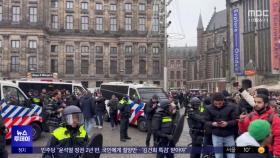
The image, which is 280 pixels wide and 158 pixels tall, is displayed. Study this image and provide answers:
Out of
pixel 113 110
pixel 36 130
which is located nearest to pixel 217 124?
pixel 36 130

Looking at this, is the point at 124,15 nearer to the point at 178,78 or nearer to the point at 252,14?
the point at 252,14

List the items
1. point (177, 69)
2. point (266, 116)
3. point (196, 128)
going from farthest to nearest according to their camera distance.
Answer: point (177, 69), point (196, 128), point (266, 116)

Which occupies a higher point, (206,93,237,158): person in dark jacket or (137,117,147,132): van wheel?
(206,93,237,158): person in dark jacket

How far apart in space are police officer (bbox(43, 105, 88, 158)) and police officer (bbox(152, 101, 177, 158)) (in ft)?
10.2

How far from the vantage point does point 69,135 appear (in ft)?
14.9

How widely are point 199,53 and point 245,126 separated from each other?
92255 millimetres

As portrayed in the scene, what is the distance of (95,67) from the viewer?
5656 cm

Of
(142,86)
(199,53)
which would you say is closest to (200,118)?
(142,86)

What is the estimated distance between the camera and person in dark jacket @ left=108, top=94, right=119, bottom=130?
17.1 m

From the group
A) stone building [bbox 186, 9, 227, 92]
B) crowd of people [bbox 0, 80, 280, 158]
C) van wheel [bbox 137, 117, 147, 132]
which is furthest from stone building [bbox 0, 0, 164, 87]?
crowd of people [bbox 0, 80, 280, 158]

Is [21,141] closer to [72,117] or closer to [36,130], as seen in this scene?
[72,117]

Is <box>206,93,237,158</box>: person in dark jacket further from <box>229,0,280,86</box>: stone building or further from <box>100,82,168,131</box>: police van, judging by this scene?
<box>229,0,280,86</box>: stone building

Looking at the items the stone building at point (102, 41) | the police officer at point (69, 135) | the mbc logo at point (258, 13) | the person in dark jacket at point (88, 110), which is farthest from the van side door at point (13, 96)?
the mbc logo at point (258, 13)

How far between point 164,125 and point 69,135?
330 cm
